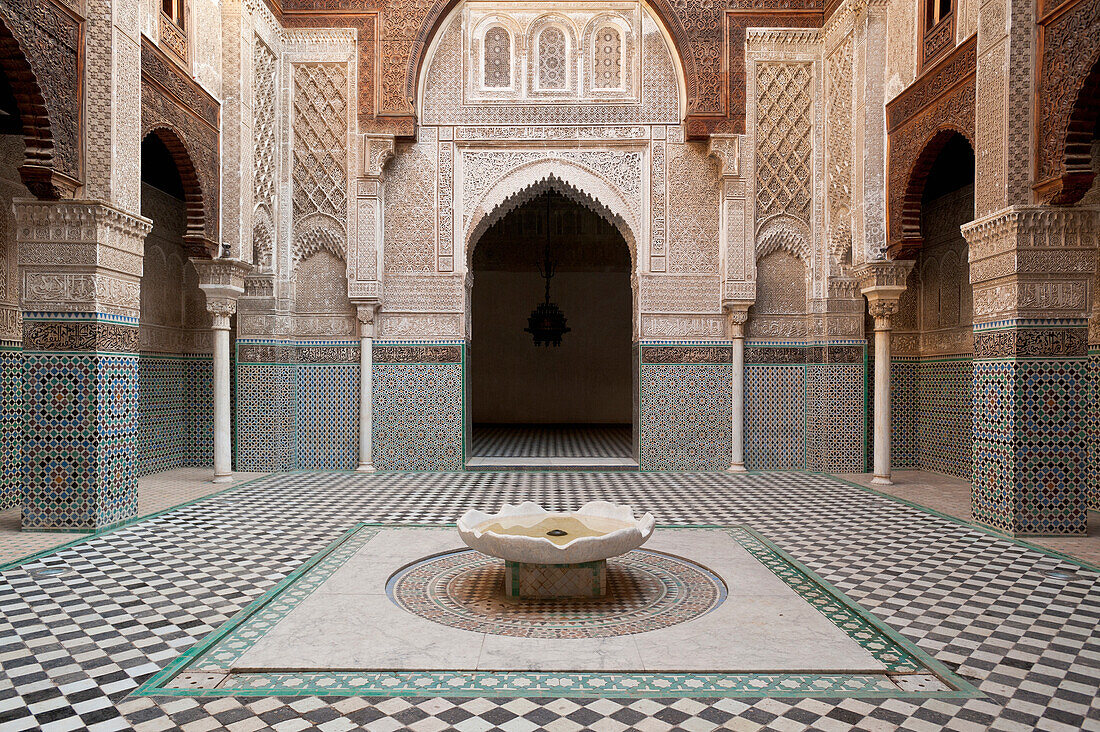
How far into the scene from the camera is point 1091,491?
206 inches

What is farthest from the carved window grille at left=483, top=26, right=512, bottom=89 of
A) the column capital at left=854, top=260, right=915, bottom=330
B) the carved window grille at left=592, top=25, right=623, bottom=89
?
the column capital at left=854, top=260, right=915, bottom=330

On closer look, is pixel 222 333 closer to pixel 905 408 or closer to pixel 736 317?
pixel 736 317

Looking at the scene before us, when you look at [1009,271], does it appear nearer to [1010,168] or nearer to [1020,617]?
[1010,168]

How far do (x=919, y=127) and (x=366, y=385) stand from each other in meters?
5.50

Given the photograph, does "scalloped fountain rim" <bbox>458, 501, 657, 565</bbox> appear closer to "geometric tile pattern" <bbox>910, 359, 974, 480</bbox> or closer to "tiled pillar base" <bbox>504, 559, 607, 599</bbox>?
"tiled pillar base" <bbox>504, 559, 607, 599</bbox>

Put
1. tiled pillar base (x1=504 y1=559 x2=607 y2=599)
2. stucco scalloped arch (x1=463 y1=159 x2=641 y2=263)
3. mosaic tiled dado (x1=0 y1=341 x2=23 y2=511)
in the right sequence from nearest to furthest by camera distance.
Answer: tiled pillar base (x1=504 y1=559 x2=607 y2=599)
mosaic tiled dado (x1=0 y1=341 x2=23 y2=511)
stucco scalloped arch (x1=463 y1=159 x2=641 y2=263)

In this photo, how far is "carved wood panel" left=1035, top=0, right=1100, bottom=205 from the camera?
3.97 meters

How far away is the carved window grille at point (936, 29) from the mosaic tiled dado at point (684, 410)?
10.2 ft

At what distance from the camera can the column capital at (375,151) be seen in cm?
708

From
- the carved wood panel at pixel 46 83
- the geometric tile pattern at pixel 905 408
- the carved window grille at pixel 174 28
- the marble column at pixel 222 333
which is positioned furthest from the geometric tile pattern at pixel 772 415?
the carved wood panel at pixel 46 83

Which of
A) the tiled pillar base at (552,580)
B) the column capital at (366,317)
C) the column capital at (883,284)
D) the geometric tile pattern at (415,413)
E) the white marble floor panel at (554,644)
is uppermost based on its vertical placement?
the column capital at (883,284)

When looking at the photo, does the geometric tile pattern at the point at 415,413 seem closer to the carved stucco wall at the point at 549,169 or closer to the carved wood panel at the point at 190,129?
the carved stucco wall at the point at 549,169

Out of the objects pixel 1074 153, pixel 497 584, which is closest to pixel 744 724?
pixel 497 584

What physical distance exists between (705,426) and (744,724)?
5345 mm
